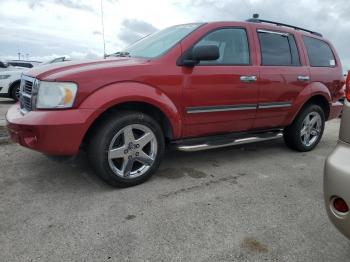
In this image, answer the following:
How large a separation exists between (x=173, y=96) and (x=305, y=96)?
7.10ft

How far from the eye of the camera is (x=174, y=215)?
262 centimetres

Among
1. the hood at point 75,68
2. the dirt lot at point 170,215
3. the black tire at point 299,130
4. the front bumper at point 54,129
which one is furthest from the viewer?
the black tire at point 299,130

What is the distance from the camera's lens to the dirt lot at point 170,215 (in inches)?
84.6

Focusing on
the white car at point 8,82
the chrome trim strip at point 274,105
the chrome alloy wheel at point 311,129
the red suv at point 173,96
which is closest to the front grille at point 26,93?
the red suv at point 173,96

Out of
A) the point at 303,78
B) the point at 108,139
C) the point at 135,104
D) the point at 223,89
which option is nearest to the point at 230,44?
the point at 223,89

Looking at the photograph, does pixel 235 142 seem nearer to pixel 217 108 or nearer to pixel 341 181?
pixel 217 108

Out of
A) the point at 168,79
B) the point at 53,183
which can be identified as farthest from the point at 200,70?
the point at 53,183

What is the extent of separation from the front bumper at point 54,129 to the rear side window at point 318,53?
3.37 meters

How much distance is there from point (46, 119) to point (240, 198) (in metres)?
1.87

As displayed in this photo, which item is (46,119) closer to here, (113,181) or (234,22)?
(113,181)

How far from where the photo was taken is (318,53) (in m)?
4.75

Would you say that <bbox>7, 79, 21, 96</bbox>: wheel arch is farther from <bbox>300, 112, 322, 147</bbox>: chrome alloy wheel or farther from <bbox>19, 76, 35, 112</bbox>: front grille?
<bbox>300, 112, 322, 147</bbox>: chrome alloy wheel

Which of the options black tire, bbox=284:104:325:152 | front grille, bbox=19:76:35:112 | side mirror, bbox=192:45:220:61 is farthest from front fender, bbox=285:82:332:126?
front grille, bbox=19:76:35:112

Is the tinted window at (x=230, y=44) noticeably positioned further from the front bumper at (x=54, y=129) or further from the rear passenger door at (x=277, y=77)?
the front bumper at (x=54, y=129)
